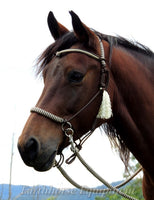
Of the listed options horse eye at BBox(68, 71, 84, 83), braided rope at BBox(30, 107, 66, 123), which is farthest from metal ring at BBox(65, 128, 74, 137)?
horse eye at BBox(68, 71, 84, 83)

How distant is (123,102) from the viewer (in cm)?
349

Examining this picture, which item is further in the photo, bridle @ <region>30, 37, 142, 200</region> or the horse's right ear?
the horse's right ear

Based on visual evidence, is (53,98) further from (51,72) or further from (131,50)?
(131,50)

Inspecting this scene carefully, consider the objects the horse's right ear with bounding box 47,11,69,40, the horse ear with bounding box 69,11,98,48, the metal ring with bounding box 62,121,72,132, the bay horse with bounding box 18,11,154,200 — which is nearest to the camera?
the bay horse with bounding box 18,11,154,200

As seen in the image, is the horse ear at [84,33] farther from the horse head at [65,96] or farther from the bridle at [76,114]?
the bridle at [76,114]

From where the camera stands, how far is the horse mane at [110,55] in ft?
11.6

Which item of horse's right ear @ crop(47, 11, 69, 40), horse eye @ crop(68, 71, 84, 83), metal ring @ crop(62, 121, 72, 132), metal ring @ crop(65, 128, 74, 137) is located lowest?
metal ring @ crop(65, 128, 74, 137)

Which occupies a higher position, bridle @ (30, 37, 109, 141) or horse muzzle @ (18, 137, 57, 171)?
bridle @ (30, 37, 109, 141)

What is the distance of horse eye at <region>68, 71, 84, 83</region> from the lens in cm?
313

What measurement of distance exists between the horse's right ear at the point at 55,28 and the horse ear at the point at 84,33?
1.46ft

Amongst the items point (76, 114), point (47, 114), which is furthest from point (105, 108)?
point (47, 114)

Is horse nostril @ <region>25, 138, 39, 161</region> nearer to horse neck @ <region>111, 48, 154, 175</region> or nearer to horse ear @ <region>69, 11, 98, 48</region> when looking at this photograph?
horse neck @ <region>111, 48, 154, 175</region>

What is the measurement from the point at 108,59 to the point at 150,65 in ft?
2.21

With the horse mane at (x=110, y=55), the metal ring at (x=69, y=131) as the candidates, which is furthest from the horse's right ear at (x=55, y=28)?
the metal ring at (x=69, y=131)
